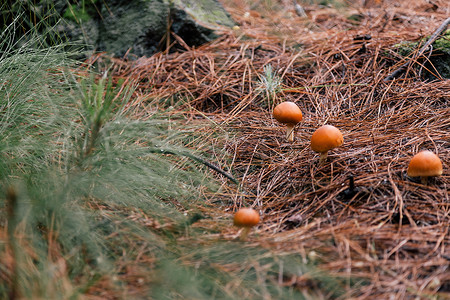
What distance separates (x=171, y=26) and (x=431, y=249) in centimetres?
292

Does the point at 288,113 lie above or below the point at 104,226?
above

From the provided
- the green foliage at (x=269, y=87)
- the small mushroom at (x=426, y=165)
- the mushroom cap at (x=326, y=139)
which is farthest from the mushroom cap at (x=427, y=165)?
the green foliage at (x=269, y=87)

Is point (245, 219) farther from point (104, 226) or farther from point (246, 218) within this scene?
point (104, 226)

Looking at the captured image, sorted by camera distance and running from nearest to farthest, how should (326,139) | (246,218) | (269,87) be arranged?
(246,218) → (326,139) → (269,87)

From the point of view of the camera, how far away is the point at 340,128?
254 cm

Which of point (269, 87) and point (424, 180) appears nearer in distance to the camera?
point (424, 180)

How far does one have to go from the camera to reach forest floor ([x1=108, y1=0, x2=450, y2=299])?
152 centimetres

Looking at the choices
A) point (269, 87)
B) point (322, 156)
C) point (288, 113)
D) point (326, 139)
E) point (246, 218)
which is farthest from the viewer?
point (269, 87)

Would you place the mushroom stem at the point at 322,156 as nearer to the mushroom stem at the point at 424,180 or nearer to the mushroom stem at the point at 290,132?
the mushroom stem at the point at 290,132

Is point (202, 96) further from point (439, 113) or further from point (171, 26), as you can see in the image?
point (439, 113)

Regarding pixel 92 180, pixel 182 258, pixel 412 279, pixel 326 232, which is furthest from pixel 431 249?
pixel 92 180

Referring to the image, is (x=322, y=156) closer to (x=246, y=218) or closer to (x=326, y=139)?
(x=326, y=139)

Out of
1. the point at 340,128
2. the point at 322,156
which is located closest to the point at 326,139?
the point at 322,156

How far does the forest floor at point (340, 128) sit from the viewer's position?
152 cm
